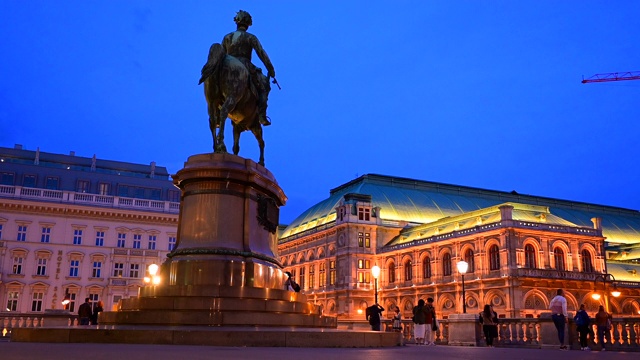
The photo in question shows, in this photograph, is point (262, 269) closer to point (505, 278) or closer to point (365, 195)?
point (505, 278)

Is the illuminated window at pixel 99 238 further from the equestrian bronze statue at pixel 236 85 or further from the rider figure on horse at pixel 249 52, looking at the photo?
the rider figure on horse at pixel 249 52

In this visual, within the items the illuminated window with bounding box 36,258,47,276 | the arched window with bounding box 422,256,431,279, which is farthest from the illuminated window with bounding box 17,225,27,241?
the arched window with bounding box 422,256,431,279

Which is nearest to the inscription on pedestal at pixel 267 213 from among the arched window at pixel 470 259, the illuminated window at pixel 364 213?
the arched window at pixel 470 259

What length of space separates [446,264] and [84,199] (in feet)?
134

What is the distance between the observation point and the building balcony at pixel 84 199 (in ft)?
191

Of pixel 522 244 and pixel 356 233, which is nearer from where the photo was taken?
pixel 522 244

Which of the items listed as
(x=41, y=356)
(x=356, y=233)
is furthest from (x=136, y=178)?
(x=41, y=356)

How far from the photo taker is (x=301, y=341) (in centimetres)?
1145

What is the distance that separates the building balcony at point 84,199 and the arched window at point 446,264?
103ft

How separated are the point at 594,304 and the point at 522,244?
10.1m

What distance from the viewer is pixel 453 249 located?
6581 cm

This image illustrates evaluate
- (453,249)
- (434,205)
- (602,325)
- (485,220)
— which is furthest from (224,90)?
(434,205)

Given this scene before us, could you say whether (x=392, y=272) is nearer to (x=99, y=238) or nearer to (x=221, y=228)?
(x=99, y=238)

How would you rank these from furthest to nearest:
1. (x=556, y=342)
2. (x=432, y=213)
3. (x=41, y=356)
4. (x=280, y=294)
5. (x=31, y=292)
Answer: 1. (x=432, y=213)
2. (x=31, y=292)
3. (x=556, y=342)
4. (x=280, y=294)
5. (x=41, y=356)
